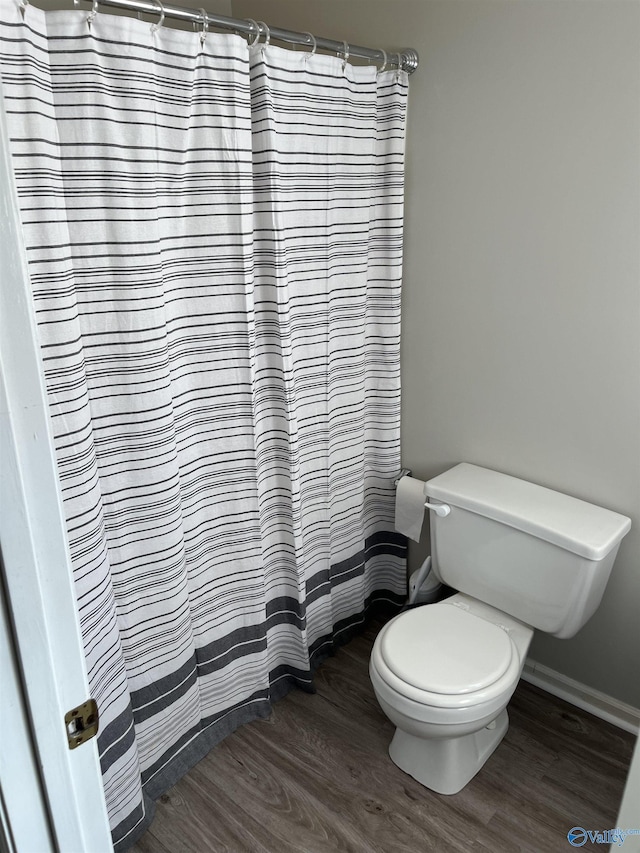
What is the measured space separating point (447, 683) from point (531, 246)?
123cm

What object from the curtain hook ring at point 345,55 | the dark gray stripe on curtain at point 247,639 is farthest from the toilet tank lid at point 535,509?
the curtain hook ring at point 345,55

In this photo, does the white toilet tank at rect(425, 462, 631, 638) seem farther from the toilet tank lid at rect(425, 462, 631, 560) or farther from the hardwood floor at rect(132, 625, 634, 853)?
the hardwood floor at rect(132, 625, 634, 853)

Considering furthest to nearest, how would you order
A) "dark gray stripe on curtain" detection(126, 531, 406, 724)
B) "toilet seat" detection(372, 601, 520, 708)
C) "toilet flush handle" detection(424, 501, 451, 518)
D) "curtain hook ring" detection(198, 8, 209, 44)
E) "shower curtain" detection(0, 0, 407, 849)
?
"toilet flush handle" detection(424, 501, 451, 518) < "dark gray stripe on curtain" detection(126, 531, 406, 724) < "toilet seat" detection(372, 601, 520, 708) < "curtain hook ring" detection(198, 8, 209, 44) < "shower curtain" detection(0, 0, 407, 849)

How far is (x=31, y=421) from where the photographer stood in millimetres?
732

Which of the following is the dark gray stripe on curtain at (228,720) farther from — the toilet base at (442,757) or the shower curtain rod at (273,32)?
the shower curtain rod at (273,32)

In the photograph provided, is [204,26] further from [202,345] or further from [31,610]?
[31,610]

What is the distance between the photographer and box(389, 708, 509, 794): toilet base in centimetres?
191

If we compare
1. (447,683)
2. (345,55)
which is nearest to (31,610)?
(447,683)

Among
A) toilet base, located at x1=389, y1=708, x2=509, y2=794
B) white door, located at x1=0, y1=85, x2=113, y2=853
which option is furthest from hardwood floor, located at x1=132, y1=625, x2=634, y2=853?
Result: white door, located at x1=0, y1=85, x2=113, y2=853

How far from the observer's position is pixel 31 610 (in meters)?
0.76

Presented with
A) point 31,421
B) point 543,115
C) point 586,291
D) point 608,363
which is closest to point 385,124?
point 543,115

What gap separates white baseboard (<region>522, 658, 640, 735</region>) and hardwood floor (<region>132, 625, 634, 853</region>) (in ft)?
0.10

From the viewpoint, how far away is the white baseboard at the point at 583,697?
2113 millimetres

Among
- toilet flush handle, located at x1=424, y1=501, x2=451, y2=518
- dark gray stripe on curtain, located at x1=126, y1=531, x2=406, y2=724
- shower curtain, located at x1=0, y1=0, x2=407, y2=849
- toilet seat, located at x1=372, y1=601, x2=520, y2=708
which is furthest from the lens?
toilet flush handle, located at x1=424, y1=501, x2=451, y2=518
